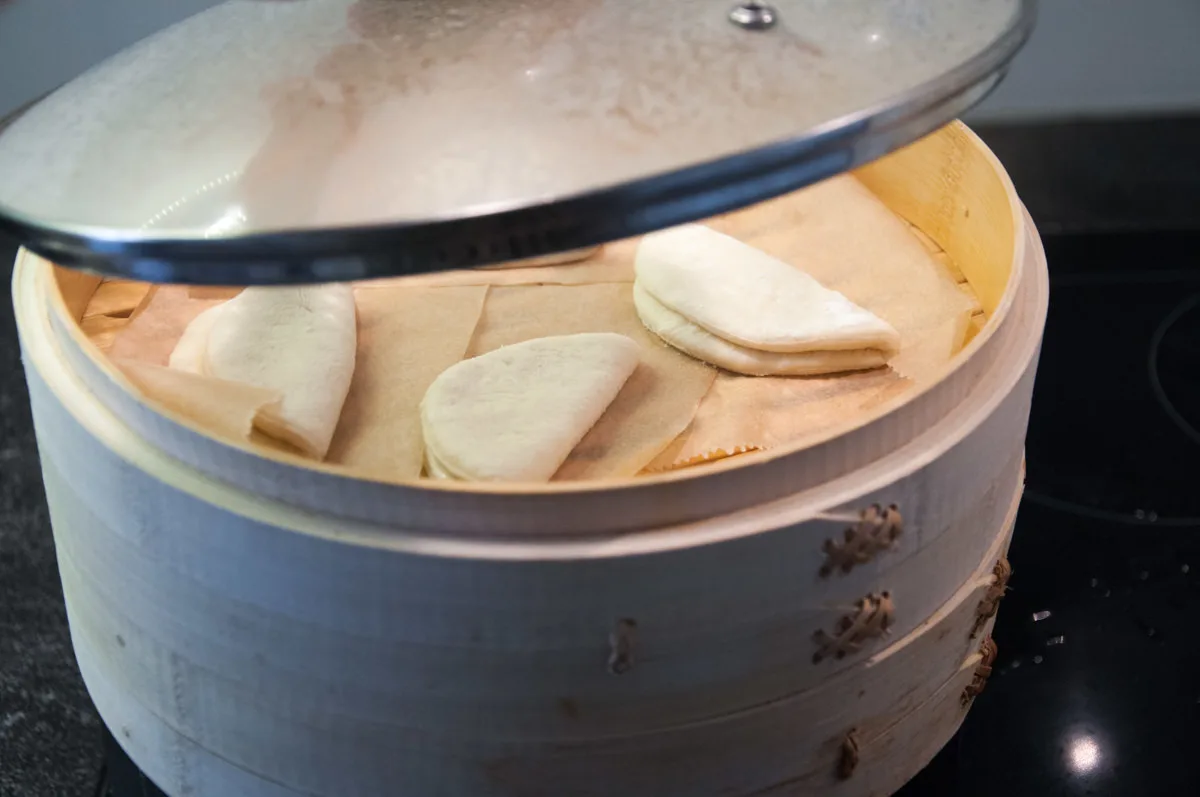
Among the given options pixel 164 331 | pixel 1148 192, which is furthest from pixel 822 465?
pixel 1148 192

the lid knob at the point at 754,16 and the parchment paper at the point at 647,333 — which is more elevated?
the lid knob at the point at 754,16

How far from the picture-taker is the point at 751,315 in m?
0.90

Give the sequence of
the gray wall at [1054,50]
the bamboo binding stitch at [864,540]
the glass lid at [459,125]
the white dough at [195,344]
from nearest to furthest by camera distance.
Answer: the glass lid at [459,125], the bamboo binding stitch at [864,540], the white dough at [195,344], the gray wall at [1054,50]

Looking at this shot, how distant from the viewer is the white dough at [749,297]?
0.88m

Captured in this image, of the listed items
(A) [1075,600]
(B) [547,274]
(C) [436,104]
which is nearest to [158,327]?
(B) [547,274]

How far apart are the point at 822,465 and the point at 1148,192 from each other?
49.5 inches

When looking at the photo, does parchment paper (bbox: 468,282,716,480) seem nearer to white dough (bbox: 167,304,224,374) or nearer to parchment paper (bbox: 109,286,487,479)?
parchment paper (bbox: 109,286,487,479)

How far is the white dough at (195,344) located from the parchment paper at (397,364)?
12cm

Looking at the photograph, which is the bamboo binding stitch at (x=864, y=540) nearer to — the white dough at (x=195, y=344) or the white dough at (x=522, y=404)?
the white dough at (x=522, y=404)

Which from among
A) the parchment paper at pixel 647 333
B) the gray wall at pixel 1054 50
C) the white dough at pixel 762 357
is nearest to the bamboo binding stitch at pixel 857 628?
the parchment paper at pixel 647 333

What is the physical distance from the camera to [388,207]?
0.55m

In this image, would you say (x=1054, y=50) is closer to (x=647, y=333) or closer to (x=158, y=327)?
(x=647, y=333)

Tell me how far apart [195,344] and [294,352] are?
89 millimetres

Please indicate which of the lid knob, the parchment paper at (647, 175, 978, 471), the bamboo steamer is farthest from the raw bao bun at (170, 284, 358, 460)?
the lid knob
